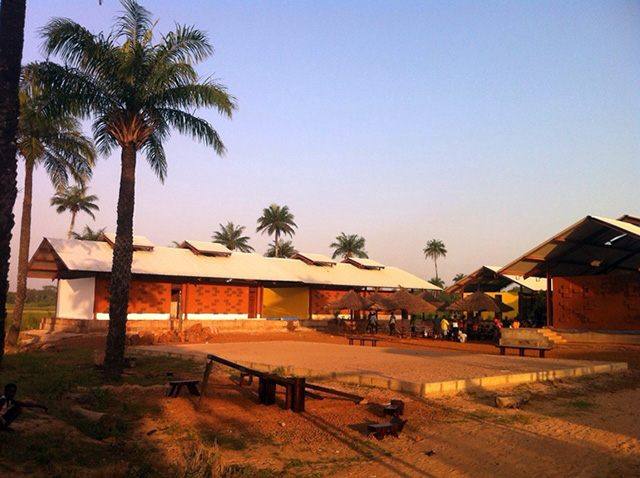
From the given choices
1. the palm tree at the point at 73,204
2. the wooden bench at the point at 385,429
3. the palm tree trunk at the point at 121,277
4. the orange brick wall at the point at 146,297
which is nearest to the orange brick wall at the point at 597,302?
the wooden bench at the point at 385,429

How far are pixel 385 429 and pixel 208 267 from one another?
25.6 m

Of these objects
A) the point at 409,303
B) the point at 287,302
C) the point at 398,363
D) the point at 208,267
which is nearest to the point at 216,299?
the point at 208,267

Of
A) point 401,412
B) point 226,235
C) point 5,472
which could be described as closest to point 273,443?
point 401,412

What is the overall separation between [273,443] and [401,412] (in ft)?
7.32

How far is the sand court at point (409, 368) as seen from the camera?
11.1 meters

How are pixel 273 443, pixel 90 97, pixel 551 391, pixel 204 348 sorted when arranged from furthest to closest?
pixel 204 348, pixel 90 97, pixel 551 391, pixel 273 443

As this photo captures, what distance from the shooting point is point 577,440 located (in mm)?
7711

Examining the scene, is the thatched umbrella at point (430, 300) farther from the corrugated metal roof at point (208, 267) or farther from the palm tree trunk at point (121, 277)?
the palm tree trunk at point (121, 277)

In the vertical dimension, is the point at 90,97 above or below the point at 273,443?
above

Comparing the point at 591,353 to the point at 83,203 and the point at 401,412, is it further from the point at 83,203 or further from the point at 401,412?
the point at 83,203

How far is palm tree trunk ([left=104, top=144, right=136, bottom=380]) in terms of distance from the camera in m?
12.5

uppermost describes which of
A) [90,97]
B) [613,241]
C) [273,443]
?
[90,97]

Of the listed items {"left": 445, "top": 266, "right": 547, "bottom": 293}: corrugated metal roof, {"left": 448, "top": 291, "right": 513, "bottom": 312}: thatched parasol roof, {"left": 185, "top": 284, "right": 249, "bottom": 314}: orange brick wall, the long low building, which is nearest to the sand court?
{"left": 448, "top": 291, "right": 513, "bottom": 312}: thatched parasol roof

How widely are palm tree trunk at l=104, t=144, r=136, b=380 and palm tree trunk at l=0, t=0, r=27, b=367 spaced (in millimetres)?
3414
